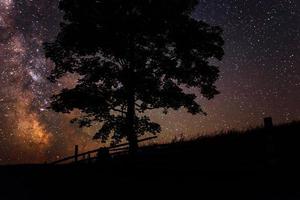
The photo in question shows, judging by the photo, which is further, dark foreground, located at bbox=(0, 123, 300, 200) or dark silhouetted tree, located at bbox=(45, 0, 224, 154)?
dark silhouetted tree, located at bbox=(45, 0, 224, 154)

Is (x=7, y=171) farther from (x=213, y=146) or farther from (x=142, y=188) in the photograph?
(x=213, y=146)

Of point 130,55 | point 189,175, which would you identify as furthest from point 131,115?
point 189,175

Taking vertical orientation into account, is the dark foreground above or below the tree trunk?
below

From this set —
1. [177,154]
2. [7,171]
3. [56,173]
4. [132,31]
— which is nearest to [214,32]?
[132,31]

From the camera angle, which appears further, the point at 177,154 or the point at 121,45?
the point at 121,45

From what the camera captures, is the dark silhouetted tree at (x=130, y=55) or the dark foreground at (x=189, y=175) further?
the dark silhouetted tree at (x=130, y=55)

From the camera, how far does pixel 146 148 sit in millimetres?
17422

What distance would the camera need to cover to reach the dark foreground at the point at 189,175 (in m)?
11.1

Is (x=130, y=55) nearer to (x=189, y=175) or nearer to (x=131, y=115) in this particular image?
(x=131, y=115)

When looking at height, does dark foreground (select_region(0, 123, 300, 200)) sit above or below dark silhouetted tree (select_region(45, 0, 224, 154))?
below

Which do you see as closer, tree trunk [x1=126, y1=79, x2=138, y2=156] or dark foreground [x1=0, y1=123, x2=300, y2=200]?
dark foreground [x1=0, y1=123, x2=300, y2=200]

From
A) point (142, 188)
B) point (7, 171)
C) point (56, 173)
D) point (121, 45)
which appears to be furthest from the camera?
point (121, 45)

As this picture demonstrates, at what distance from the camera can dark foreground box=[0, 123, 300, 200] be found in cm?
1113

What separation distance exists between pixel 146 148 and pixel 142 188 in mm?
4400
